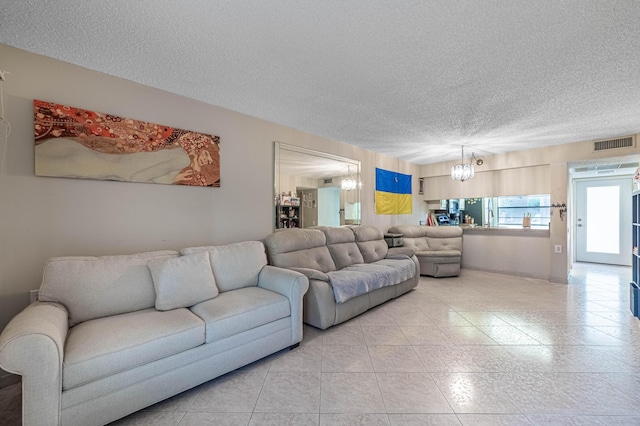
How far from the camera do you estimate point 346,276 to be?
296cm

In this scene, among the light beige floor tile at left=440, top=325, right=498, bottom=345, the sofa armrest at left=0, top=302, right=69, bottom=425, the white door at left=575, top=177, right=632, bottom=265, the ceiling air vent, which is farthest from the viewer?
the white door at left=575, top=177, right=632, bottom=265

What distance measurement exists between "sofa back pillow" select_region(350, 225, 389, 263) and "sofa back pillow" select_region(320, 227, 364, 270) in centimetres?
12

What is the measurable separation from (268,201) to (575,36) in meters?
3.08

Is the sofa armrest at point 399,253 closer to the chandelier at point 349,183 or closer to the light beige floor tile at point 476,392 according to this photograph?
the chandelier at point 349,183

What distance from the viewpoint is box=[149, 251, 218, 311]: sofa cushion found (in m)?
2.04

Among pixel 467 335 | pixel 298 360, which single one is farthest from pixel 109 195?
pixel 467 335

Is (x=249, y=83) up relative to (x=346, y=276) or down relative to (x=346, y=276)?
up

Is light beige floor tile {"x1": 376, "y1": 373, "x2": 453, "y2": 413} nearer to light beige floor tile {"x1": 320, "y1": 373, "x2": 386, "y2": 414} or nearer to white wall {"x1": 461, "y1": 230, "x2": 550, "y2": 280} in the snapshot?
light beige floor tile {"x1": 320, "y1": 373, "x2": 386, "y2": 414}

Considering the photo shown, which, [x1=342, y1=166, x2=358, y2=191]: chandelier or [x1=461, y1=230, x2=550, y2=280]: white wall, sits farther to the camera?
[x1=461, y1=230, x2=550, y2=280]: white wall

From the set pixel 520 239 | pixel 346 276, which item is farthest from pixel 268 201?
pixel 520 239

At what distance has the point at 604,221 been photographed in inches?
242

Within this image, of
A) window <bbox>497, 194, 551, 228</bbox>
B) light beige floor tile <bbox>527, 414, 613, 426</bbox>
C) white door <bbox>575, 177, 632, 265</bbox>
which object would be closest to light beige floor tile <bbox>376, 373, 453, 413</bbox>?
light beige floor tile <bbox>527, 414, 613, 426</bbox>

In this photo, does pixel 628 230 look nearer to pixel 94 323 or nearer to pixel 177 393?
pixel 177 393

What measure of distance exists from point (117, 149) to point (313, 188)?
2.41m
